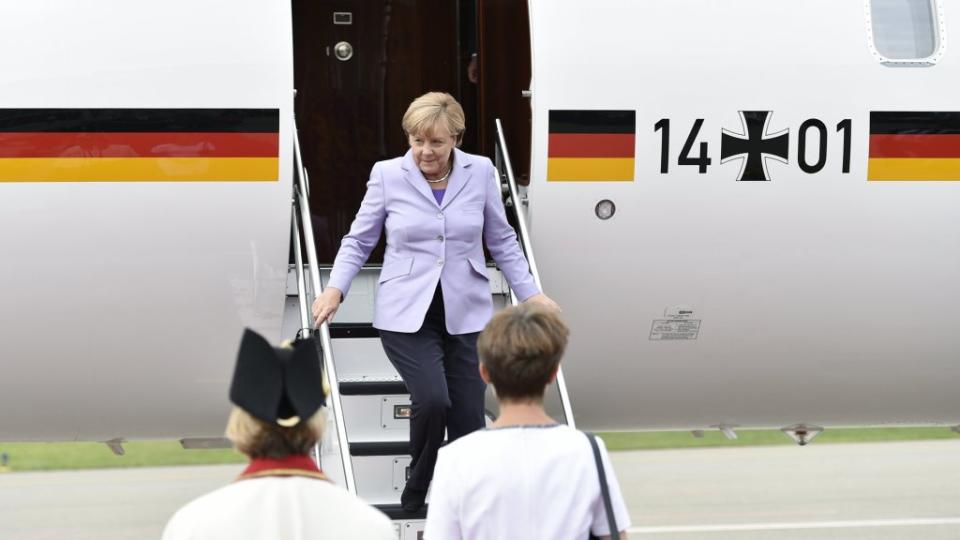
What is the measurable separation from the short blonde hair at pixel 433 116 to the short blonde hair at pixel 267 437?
8.20 ft

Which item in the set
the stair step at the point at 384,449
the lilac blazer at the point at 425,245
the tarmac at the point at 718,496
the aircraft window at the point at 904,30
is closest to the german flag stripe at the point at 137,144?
the lilac blazer at the point at 425,245

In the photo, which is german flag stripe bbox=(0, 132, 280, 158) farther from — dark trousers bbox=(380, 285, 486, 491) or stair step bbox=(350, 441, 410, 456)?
stair step bbox=(350, 441, 410, 456)

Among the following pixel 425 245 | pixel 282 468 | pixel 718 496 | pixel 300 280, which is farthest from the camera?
pixel 718 496

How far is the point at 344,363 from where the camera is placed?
6.05m

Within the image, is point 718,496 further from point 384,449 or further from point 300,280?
point 300,280

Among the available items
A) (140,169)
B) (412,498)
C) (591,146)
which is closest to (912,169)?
(591,146)

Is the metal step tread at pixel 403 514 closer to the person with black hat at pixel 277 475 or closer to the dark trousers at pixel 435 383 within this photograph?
the dark trousers at pixel 435 383

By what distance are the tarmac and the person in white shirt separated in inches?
285

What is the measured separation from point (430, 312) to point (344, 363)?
0.80 m

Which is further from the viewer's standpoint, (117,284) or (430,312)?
(117,284)

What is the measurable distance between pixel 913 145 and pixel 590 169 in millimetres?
1539

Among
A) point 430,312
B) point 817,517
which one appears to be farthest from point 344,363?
point 817,517

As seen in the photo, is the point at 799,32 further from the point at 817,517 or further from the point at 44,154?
the point at 817,517

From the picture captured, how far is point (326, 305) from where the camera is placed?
511cm
